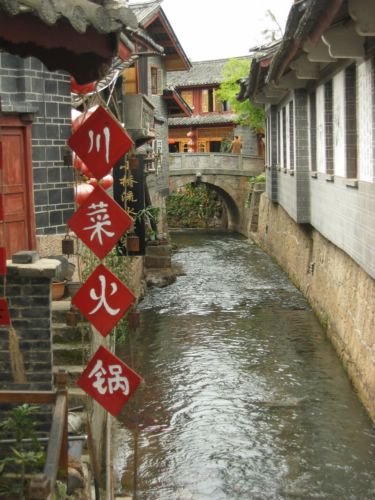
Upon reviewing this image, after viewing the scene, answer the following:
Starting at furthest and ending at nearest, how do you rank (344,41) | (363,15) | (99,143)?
1. (344,41)
2. (363,15)
3. (99,143)

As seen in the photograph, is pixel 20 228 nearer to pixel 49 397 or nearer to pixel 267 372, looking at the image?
pixel 267 372

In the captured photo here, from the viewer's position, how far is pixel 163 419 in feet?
34.5

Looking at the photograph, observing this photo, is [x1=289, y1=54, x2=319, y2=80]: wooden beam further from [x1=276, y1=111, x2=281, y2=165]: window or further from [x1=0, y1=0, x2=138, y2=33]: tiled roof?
[x1=0, y1=0, x2=138, y2=33]: tiled roof

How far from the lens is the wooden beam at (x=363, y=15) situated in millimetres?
8742

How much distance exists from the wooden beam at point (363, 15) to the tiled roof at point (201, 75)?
38535mm

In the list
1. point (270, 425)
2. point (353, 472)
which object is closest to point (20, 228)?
point (270, 425)

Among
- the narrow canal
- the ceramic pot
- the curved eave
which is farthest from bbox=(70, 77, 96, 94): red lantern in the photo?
the curved eave

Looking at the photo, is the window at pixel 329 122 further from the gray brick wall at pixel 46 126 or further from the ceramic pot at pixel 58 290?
the ceramic pot at pixel 58 290

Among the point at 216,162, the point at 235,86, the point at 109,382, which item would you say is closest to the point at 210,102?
the point at 235,86

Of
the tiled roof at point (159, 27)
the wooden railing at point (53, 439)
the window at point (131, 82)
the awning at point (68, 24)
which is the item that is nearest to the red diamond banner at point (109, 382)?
the wooden railing at point (53, 439)

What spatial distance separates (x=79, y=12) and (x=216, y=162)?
109ft

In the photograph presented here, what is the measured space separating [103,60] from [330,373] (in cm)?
917

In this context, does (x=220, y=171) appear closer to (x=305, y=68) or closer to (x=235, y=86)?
(x=235, y=86)

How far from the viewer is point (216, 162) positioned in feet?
120
